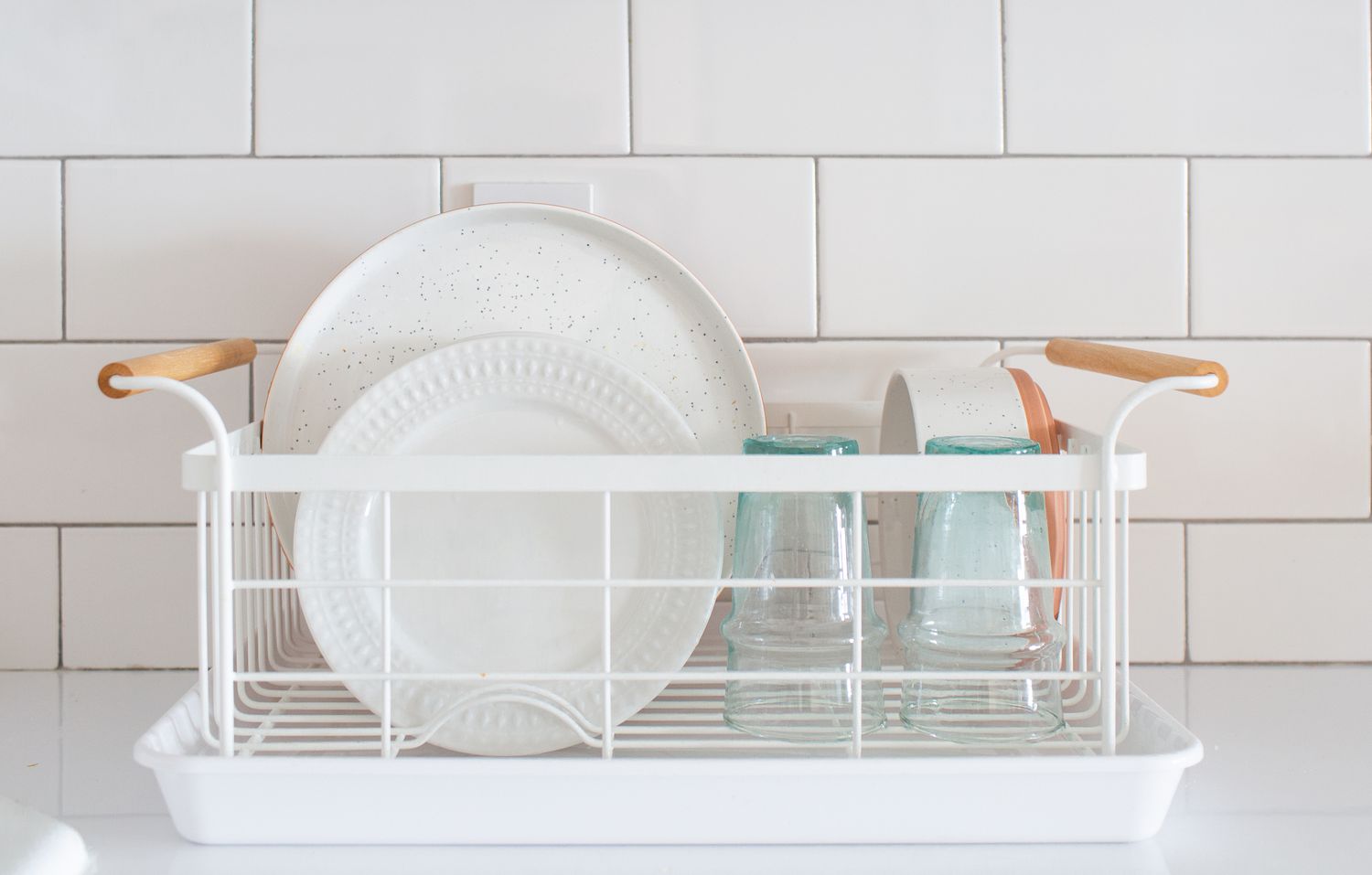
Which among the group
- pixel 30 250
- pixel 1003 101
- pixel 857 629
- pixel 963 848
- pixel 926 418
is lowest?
pixel 963 848

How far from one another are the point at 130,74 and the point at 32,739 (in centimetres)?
48

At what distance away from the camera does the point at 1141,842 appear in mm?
535

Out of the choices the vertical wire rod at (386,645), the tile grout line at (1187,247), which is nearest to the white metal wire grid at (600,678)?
the vertical wire rod at (386,645)

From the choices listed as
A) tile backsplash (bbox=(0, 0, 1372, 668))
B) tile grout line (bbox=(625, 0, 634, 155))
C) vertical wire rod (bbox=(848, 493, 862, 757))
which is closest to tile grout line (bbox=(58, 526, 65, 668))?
tile backsplash (bbox=(0, 0, 1372, 668))

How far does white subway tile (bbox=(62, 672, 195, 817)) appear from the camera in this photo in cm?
60

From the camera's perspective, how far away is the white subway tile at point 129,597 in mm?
844

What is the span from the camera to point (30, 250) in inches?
32.9

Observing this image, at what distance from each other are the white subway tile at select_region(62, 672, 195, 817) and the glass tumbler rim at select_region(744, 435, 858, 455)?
1.21ft

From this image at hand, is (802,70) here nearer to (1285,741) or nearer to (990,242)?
(990,242)

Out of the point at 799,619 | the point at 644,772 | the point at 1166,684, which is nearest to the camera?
the point at 644,772

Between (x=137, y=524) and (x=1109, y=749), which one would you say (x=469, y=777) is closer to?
(x=1109, y=749)

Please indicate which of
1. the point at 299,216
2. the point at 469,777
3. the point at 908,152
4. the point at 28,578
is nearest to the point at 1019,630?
the point at 469,777

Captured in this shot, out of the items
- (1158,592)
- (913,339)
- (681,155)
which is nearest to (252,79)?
(681,155)

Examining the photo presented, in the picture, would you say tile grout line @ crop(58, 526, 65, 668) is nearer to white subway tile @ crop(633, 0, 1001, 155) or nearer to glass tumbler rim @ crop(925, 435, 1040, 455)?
white subway tile @ crop(633, 0, 1001, 155)
